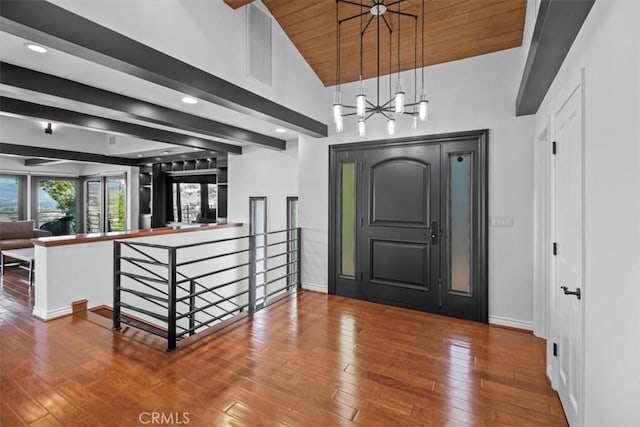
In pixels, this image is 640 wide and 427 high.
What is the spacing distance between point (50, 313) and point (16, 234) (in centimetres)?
450

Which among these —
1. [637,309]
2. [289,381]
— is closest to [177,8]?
[289,381]

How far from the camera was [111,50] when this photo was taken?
214cm

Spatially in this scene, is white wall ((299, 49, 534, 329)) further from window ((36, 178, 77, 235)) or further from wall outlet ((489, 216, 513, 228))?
window ((36, 178, 77, 235))

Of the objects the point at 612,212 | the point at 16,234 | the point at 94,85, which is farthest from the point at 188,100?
the point at 16,234

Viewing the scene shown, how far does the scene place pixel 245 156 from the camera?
6461mm

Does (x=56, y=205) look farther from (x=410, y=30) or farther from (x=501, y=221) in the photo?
(x=501, y=221)

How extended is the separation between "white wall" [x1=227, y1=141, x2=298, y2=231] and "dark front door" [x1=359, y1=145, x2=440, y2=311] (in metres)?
1.98

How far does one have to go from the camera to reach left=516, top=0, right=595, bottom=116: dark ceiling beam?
1591 millimetres

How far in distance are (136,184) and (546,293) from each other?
8.65 m

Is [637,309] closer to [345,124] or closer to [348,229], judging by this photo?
[348,229]

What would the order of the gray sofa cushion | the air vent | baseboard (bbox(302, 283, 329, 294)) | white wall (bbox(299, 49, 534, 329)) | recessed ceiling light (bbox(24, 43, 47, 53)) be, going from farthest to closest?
the gray sofa cushion → baseboard (bbox(302, 283, 329, 294)) → white wall (bbox(299, 49, 534, 329)) → the air vent → recessed ceiling light (bbox(24, 43, 47, 53))

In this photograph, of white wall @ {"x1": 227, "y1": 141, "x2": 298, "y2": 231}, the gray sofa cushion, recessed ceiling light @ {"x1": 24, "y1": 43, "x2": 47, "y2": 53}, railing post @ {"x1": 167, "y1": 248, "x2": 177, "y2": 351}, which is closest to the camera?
recessed ceiling light @ {"x1": 24, "y1": 43, "x2": 47, "y2": 53}

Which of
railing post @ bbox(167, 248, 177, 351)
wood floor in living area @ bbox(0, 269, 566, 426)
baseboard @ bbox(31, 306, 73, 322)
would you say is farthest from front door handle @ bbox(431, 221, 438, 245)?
baseboard @ bbox(31, 306, 73, 322)

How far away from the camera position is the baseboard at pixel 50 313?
359cm
